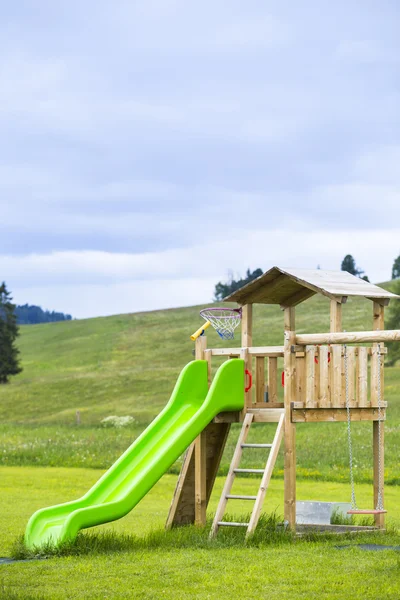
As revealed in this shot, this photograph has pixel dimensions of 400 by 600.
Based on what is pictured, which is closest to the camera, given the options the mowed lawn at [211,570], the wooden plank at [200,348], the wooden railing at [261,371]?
the mowed lawn at [211,570]

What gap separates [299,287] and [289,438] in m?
3.27

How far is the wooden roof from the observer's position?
14.9 meters

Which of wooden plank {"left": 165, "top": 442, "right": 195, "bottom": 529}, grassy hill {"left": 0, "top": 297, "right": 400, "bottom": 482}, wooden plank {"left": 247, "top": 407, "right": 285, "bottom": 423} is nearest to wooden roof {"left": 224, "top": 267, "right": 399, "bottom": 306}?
wooden plank {"left": 247, "top": 407, "right": 285, "bottom": 423}

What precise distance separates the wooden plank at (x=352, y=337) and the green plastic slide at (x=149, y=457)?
1.29 meters

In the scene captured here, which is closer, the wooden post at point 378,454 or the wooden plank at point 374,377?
the wooden post at point 378,454

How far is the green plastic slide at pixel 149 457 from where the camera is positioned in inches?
509

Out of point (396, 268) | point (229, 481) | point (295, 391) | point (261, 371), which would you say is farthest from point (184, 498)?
point (396, 268)

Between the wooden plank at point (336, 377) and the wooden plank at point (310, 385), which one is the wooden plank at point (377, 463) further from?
the wooden plank at point (310, 385)

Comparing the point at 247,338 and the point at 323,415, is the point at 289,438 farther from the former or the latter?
the point at 247,338

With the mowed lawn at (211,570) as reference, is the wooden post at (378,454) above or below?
above

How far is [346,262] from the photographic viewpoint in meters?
127

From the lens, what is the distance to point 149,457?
1445 centimetres

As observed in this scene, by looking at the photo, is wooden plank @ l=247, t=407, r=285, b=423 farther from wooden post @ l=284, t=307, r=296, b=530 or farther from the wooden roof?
the wooden roof

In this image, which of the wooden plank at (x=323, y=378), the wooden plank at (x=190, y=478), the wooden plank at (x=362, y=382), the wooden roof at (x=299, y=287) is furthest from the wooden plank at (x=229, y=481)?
the wooden roof at (x=299, y=287)
